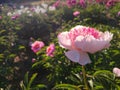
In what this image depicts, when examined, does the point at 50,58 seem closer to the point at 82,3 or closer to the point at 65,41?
the point at 65,41

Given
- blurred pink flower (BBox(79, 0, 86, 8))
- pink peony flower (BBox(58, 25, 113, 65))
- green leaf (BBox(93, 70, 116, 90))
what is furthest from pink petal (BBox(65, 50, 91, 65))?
blurred pink flower (BBox(79, 0, 86, 8))

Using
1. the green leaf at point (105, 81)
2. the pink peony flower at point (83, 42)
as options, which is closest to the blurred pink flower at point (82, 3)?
the green leaf at point (105, 81)

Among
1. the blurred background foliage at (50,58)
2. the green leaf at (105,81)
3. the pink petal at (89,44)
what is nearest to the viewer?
the pink petal at (89,44)

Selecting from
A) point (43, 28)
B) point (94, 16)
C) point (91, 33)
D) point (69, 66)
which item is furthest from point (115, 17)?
point (91, 33)

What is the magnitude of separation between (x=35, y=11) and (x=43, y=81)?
387 centimetres

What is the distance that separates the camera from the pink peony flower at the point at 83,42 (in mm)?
1490

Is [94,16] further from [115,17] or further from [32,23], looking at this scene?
[32,23]

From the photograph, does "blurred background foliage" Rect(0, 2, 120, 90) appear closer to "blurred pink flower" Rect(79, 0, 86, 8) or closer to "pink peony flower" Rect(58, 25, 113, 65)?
"blurred pink flower" Rect(79, 0, 86, 8)

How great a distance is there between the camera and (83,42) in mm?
1490

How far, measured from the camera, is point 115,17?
758 cm

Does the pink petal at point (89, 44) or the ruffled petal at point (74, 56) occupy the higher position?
the pink petal at point (89, 44)

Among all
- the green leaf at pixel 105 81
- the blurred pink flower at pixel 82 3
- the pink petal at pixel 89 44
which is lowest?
the green leaf at pixel 105 81

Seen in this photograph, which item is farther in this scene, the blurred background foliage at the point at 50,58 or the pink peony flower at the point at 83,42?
the blurred background foliage at the point at 50,58

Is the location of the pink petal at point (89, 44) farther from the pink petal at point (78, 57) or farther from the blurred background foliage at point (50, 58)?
the blurred background foliage at point (50, 58)
